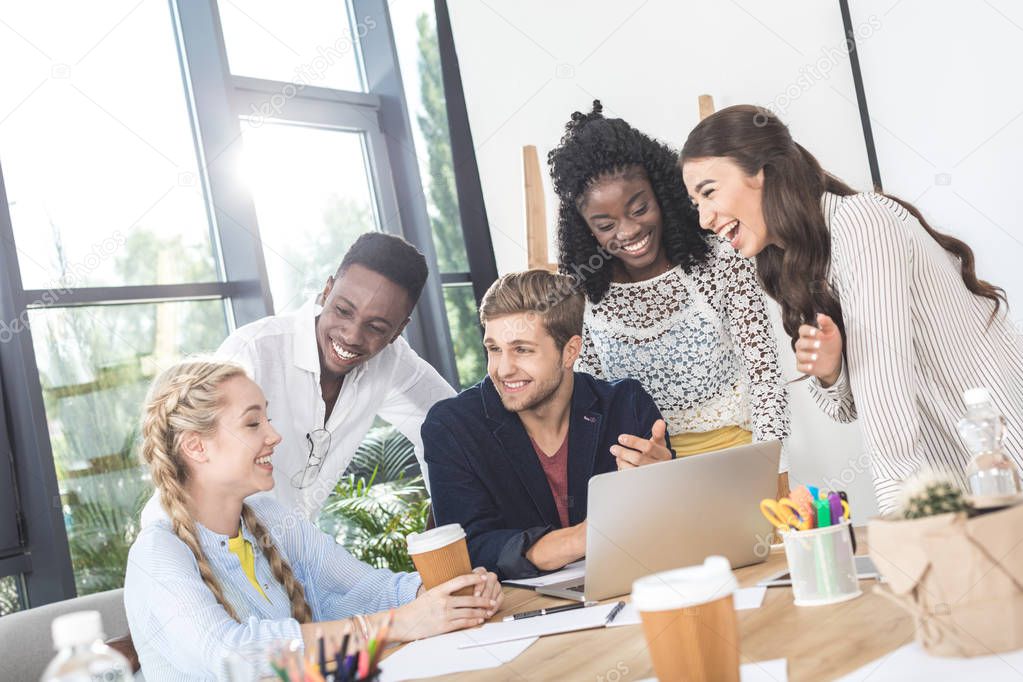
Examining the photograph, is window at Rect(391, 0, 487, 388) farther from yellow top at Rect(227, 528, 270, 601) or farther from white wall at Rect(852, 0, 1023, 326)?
yellow top at Rect(227, 528, 270, 601)

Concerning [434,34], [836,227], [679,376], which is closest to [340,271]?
[679,376]

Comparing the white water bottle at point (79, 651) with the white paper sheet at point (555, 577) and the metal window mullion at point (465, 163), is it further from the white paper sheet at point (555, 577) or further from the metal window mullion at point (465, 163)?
the metal window mullion at point (465, 163)

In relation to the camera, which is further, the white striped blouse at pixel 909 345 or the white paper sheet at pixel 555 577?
the white paper sheet at pixel 555 577

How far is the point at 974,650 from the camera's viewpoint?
0.93m

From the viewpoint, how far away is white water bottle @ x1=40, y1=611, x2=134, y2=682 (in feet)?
3.12

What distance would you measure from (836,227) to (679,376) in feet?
3.16

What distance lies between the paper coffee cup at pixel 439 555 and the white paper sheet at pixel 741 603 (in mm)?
307

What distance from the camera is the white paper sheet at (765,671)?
1.02 m

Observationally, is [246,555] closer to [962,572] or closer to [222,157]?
[962,572]

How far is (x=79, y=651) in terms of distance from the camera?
1025 mm

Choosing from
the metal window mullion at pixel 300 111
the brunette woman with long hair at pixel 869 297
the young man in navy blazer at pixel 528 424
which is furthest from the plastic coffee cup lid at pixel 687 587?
the metal window mullion at pixel 300 111

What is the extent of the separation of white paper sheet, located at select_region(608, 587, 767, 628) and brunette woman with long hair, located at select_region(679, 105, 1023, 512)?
306 millimetres

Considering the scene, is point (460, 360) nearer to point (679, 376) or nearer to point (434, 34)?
point (434, 34)

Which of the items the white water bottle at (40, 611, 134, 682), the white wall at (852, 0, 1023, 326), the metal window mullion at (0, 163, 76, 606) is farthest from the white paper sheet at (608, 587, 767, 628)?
the metal window mullion at (0, 163, 76, 606)
